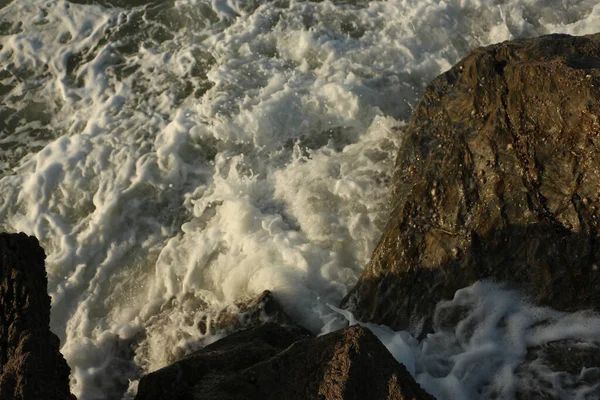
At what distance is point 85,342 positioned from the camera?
5609 mm

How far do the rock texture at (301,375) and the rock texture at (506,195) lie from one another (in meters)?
1.34

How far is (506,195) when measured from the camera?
15.4 feet

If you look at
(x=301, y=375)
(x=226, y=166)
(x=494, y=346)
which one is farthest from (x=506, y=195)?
(x=226, y=166)

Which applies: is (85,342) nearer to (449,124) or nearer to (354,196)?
(354,196)

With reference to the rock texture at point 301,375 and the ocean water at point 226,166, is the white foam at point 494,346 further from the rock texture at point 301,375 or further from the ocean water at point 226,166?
the rock texture at point 301,375

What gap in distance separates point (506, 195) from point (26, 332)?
339cm

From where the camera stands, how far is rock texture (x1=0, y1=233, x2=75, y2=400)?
336 centimetres

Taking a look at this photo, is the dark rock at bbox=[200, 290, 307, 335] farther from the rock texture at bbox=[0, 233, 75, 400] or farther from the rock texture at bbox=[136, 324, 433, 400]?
the rock texture at bbox=[0, 233, 75, 400]

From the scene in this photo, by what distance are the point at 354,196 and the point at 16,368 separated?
3559 mm

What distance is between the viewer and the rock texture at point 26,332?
3.36 m

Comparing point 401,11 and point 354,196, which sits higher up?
point 401,11

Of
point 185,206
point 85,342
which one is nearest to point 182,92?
point 185,206

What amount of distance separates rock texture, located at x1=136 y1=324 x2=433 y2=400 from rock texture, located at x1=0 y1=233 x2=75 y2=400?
21.8 inches

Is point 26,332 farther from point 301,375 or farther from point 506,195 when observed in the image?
point 506,195
